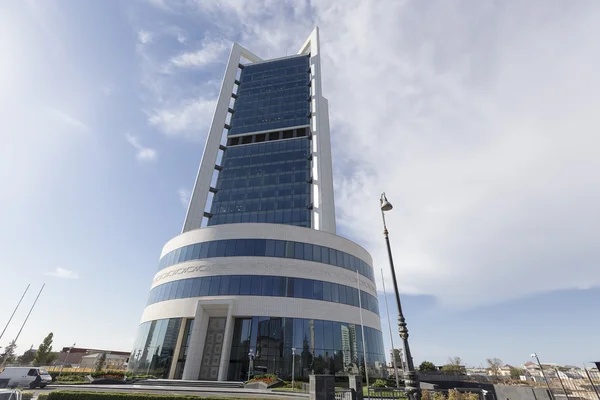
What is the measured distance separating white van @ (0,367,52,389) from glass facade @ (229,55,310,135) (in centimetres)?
5715

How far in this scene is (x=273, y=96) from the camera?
7781 centimetres

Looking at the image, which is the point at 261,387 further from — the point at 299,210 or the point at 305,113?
the point at 305,113

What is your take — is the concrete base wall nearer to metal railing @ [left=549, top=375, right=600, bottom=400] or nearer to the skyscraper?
metal railing @ [left=549, top=375, right=600, bottom=400]

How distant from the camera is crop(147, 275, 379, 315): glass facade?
111 feet

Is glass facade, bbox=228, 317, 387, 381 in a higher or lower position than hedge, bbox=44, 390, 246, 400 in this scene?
higher

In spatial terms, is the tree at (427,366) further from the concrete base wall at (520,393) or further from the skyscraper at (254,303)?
→ the concrete base wall at (520,393)

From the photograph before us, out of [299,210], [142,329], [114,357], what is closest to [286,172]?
[299,210]

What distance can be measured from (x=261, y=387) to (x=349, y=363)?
1208 centimetres

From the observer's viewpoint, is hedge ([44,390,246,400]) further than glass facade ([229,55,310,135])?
No

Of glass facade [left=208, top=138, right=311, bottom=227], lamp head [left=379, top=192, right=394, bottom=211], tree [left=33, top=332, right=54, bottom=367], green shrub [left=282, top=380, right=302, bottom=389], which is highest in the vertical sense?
glass facade [left=208, top=138, right=311, bottom=227]

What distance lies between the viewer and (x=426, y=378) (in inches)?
1791

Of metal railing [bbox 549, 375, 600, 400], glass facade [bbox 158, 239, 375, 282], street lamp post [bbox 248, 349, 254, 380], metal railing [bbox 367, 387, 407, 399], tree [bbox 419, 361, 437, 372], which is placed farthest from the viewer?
tree [bbox 419, 361, 437, 372]

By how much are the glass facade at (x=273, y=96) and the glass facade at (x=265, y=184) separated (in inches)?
265

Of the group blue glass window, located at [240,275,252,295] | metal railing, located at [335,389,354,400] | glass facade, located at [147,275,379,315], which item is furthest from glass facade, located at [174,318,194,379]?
metal railing, located at [335,389,354,400]
